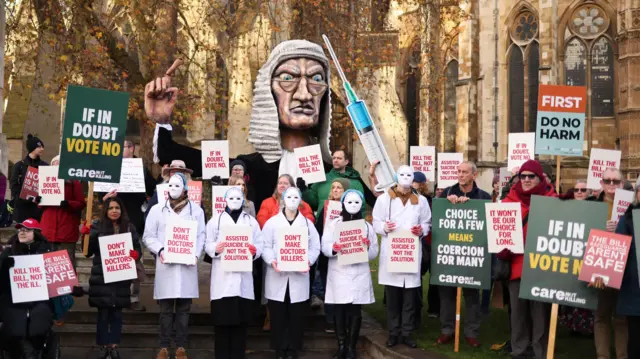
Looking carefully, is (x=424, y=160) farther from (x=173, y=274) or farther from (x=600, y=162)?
(x=173, y=274)

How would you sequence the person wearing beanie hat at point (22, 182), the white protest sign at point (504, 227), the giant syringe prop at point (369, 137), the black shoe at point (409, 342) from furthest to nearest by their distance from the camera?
the person wearing beanie hat at point (22, 182) < the giant syringe prop at point (369, 137) < the black shoe at point (409, 342) < the white protest sign at point (504, 227)

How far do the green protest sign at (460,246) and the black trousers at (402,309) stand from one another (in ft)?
1.11

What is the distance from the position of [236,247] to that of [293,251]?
0.62 meters

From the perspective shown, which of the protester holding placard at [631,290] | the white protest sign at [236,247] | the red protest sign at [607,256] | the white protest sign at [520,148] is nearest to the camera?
the red protest sign at [607,256]

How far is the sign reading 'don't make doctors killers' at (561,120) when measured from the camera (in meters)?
9.23

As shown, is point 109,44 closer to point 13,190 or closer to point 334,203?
point 13,190

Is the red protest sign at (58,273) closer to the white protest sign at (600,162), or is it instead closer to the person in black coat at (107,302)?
the person in black coat at (107,302)

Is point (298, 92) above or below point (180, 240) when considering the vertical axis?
above

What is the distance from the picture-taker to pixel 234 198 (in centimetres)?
879

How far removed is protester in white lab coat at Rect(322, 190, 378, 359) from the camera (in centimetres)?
905

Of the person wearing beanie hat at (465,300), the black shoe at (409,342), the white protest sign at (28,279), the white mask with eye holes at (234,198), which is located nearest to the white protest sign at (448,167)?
the person wearing beanie hat at (465,300)

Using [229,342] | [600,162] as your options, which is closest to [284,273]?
[229,342]

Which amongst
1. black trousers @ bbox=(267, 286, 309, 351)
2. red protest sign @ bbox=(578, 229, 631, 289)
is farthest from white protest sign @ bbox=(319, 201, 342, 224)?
red protest sign @ bbox=(578, 229, 631, 289)

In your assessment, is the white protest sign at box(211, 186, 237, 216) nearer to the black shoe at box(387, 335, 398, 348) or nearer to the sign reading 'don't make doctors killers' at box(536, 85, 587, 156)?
the black shoe at box(387, 335, 398, 348)
